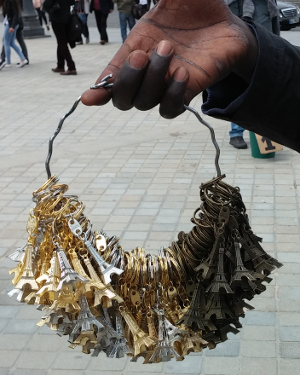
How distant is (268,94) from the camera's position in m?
1.73

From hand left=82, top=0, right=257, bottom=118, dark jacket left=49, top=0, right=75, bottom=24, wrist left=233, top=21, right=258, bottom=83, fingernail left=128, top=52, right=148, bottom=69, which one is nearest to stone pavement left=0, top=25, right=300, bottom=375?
dark jacket left=49, top=0, right=75, bottom=24

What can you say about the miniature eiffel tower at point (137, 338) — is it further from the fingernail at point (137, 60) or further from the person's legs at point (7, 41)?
the person's legs at point (7, 41)

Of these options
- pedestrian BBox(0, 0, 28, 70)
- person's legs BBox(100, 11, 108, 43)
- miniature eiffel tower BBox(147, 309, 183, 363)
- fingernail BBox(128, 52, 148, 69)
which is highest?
fingernail BBox(128, 52, 148, 69)

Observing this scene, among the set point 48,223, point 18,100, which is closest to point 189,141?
point 18,100

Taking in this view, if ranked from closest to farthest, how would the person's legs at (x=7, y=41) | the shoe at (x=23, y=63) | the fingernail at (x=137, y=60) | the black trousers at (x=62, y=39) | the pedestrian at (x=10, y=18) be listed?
the fingernail at (x=137, y=60)
the black trousers at (x=62, y=39)
the pedestrian at (x=10, y=18)
the person's legs at (x=7, y=41)
the shoe at (x=23, y=63)

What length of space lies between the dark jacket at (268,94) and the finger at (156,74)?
0.35 meters

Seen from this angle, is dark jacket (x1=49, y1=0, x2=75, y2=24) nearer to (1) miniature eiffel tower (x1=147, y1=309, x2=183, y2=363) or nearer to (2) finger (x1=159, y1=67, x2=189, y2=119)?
(1) miniature eiffel tower (x1=147, y1=309, x2=183, y2=363)

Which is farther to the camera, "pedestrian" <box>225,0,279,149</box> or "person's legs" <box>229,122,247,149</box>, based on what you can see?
"person's legs" <box>229,122,247,149</box>

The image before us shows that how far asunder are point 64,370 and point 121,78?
2.17 meters

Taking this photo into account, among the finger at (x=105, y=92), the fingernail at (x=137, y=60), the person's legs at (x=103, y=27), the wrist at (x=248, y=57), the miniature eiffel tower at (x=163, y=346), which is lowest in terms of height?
the person's legs at (x=103, y=27)

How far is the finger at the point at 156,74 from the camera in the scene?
1.41 metres

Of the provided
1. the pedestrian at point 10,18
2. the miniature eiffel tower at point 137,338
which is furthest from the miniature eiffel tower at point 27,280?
the pedestrian at point 10,18

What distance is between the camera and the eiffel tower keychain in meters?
1.73

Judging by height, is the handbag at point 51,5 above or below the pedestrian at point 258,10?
below
